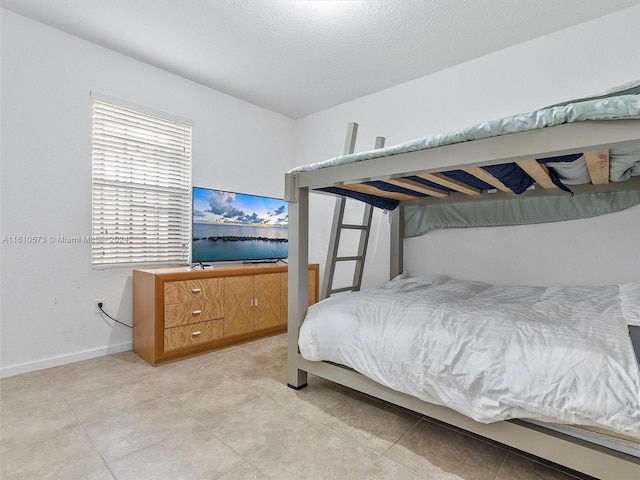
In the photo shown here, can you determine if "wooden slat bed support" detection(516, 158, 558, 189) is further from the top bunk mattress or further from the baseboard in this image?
the baseboard

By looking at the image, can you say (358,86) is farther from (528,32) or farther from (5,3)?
(5,3)

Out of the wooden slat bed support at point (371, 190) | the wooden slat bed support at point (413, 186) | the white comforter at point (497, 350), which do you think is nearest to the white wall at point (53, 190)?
the white comforter at point (497, 350)

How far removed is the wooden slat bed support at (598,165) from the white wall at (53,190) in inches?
123

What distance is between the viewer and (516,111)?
8.54 feet

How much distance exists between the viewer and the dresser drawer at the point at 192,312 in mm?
2439

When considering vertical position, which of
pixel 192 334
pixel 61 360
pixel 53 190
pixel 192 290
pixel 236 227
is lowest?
pixel 61 360

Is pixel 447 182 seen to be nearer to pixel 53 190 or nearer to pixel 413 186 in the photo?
pixel 413 186

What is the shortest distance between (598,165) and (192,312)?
2.70 metres

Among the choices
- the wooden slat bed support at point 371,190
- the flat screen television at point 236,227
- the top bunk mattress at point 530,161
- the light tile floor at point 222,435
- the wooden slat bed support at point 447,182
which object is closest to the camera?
the top bunk mattress at point 530,161

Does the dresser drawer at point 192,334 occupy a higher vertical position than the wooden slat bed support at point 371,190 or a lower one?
lower

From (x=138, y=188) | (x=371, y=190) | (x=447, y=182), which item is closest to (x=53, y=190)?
(x=138, y=188)

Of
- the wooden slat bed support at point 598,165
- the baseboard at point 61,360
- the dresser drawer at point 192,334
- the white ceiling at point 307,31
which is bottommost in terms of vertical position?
the baseboard at point 61,360

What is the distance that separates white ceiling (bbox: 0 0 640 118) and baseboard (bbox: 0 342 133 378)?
2.39 m

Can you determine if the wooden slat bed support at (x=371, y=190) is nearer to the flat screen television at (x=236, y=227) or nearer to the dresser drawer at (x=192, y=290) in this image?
the flat screen television at (x=236, y=227)
